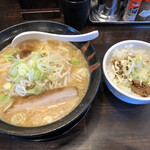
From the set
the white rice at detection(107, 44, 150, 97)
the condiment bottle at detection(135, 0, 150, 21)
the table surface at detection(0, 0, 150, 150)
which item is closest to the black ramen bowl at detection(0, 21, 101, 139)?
the table surface at detection(0, 0, 150, 150)

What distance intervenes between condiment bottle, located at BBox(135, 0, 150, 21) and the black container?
0.61 metres

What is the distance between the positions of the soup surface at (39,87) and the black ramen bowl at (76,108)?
8cm

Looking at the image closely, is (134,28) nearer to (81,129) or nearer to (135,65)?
(135,65)

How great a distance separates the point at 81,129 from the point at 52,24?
982 mm

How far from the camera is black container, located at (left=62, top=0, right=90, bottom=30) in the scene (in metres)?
1.35

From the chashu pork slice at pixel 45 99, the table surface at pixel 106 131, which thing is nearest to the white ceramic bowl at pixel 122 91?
the table surface at pixel 106 131

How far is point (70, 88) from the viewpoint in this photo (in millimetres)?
1078

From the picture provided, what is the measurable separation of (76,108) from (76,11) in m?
1.01

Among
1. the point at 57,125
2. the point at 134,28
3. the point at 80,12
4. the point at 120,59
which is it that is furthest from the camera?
the point at 134,28

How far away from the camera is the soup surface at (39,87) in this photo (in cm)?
100

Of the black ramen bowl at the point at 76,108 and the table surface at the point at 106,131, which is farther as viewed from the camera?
the table surface at the point at 106,131

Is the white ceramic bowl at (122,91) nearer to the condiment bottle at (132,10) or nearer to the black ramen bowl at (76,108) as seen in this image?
the black ramen bowl at (76,108)

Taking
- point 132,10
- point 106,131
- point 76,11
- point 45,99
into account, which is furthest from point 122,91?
point 132,10

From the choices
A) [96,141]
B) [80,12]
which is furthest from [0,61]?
[96,141]
